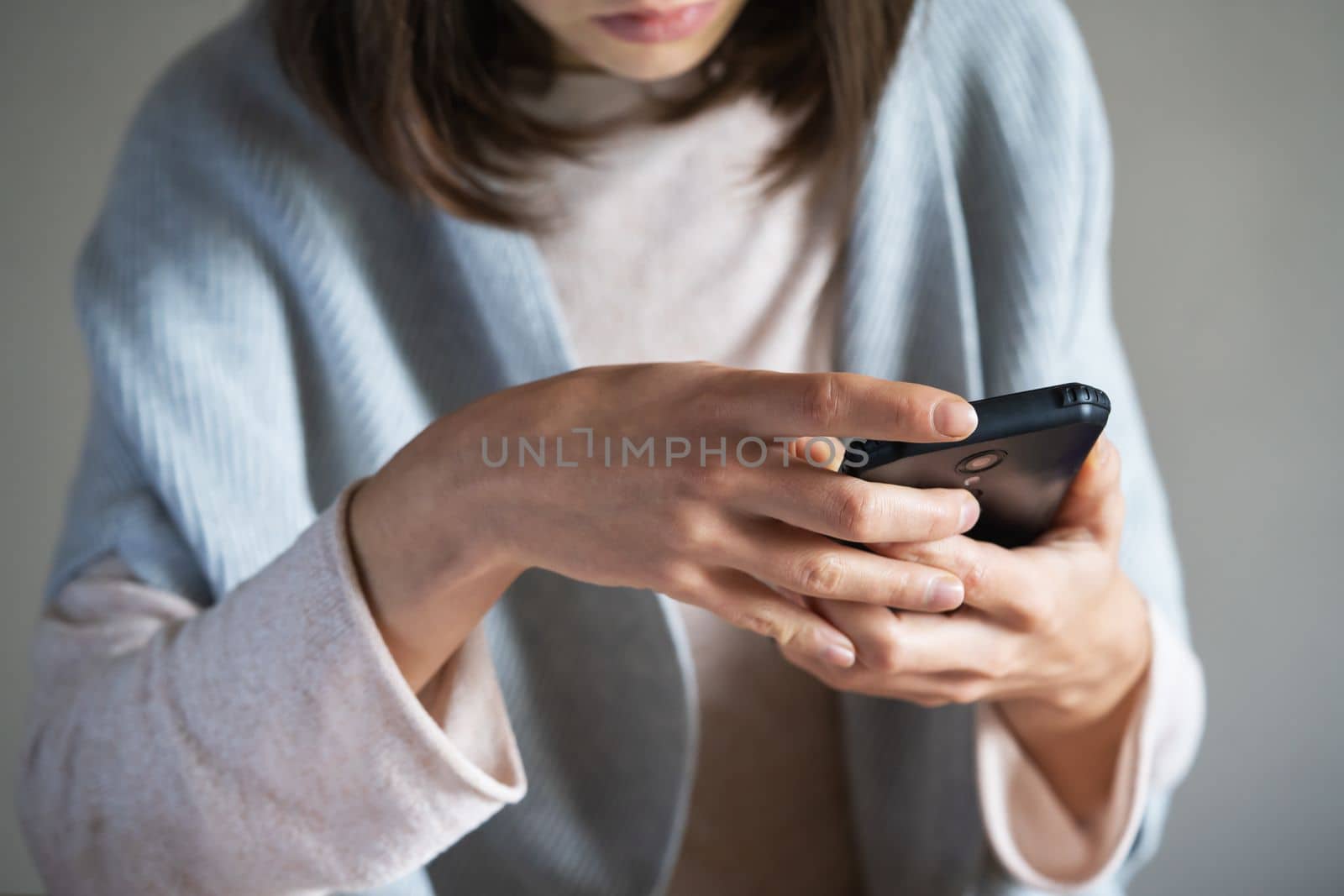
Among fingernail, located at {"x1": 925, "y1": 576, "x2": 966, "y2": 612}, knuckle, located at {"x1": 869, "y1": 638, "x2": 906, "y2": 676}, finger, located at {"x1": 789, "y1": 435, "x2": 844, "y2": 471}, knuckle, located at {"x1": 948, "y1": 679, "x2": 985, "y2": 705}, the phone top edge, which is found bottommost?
knuckle, located at {"x1": 948, "y1": 679, "x2": 985, "y2": 705}

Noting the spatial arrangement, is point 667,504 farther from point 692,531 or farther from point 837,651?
point 837,651

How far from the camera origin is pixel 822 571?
39 centimetres

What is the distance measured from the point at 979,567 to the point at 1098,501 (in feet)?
0.36

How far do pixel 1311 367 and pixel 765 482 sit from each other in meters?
0.84

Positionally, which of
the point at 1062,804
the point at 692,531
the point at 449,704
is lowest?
the point at 1062,804

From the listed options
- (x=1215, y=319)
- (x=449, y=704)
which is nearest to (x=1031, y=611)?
(x=449, y=704)

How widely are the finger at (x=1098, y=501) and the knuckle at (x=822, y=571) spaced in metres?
0.16

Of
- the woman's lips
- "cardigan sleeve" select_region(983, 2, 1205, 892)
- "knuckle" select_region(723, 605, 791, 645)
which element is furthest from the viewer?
"cardigan sleeve" select_region(983, 2, 1205, 892)

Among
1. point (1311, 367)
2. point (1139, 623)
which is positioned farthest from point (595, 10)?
point (1311, 367)

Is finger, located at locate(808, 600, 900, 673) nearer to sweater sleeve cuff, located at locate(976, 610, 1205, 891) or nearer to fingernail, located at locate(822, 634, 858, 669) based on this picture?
fingernail, located at locate(822, 634, 858, 669)

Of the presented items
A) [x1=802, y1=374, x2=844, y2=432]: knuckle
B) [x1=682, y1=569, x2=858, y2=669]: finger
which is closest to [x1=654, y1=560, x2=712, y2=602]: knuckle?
[x1=682, y1=569, x2=858, y2=669]: finger

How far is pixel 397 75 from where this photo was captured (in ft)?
1.89

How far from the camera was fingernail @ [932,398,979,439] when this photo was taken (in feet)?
1.07

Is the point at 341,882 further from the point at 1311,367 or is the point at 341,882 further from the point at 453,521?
the point at 1311,367
